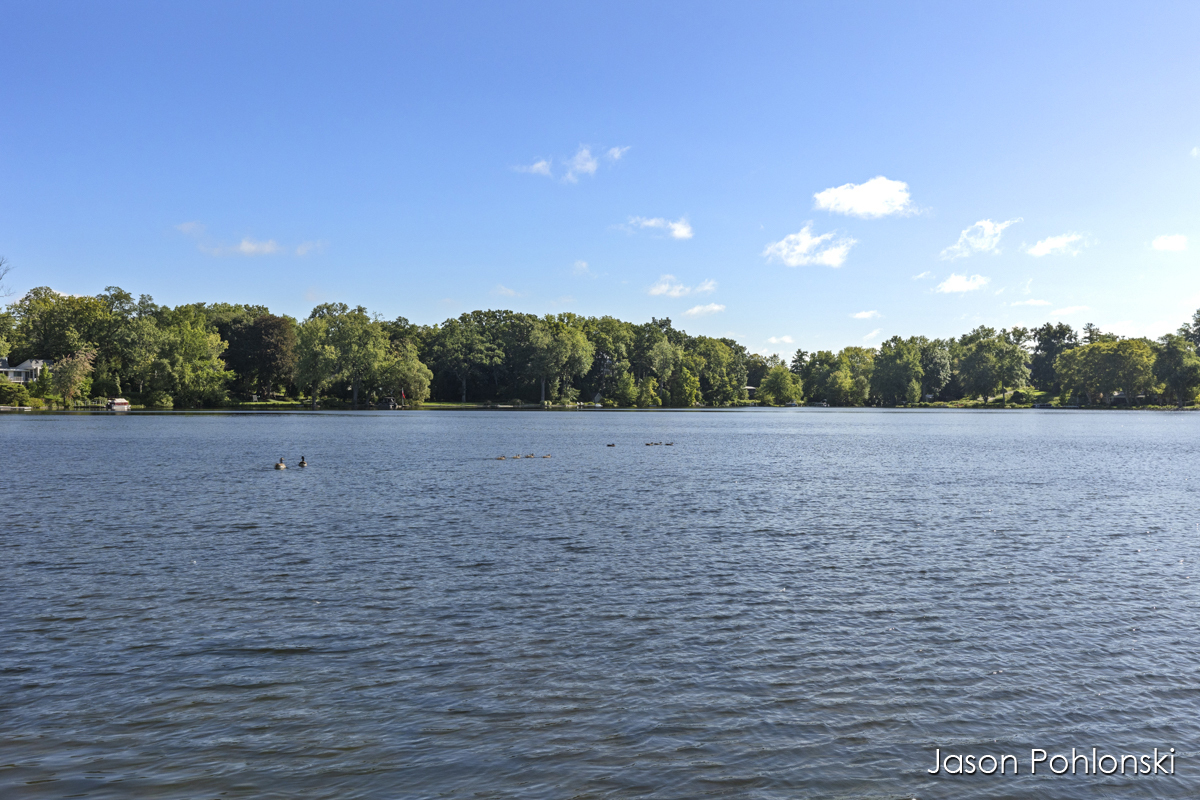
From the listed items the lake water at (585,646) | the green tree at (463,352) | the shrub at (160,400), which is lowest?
the lake water at (585,646)

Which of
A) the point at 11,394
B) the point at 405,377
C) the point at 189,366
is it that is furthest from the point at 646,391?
the point at 11,394

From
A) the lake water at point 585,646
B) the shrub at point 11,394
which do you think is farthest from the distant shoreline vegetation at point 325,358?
the lake water at point 585,646

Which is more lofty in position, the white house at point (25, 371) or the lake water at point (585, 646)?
the white house at point (25, 371)

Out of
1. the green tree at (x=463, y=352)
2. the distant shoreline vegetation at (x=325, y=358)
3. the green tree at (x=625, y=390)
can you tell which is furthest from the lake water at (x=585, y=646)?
the green tree at (x=625, y=390)

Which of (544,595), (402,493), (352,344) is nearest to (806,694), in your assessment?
(544,595)

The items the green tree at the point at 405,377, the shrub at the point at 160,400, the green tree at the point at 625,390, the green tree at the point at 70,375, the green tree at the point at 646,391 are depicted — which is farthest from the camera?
the green tree at the point at 646,391

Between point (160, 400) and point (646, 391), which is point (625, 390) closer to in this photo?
point (646, 391)

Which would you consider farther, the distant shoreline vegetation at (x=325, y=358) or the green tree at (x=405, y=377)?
the green tree at (x=405, y=377)

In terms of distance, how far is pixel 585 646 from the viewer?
12.7m

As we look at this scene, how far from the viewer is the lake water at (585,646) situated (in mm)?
8609

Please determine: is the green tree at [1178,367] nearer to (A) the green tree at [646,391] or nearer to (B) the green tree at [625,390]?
(A) the green tree at [646,391]

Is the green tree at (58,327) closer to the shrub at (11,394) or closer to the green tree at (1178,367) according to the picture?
the shrub at (11,394)

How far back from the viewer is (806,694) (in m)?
10.7

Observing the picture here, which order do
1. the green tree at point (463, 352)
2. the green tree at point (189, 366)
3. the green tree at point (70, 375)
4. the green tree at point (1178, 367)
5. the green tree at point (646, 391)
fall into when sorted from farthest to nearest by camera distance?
1. the green tree at point (646, 391)
2. the green tree at point (1178, 367)
3. the green tree at point (463, 352)
4. the green tree at point (189, 366)
5. the green tree at point (70, 375)
